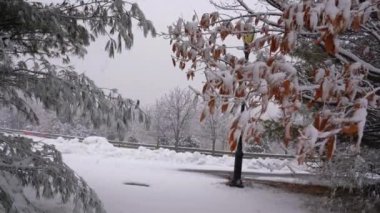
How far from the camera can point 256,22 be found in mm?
3930

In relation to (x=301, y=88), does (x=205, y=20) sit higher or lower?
higher

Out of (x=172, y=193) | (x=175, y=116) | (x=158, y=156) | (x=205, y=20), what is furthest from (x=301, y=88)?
(x=175, y=116)

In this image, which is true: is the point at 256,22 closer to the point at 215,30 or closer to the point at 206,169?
the point at 215,30

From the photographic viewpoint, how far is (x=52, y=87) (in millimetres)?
5797

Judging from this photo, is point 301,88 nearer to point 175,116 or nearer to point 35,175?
point 35,175

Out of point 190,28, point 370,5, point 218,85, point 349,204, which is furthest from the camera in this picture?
point 349,204

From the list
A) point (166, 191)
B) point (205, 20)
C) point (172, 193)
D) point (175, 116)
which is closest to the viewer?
point (205, 20)

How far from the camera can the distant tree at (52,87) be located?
19.0 feet

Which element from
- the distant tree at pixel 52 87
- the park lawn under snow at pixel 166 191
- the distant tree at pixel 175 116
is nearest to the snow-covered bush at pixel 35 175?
the distant tree at pixel 52 87

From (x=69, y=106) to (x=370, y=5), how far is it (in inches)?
174

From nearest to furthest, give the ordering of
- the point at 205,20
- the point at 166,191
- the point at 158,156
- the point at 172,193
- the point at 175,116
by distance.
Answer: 1. the point at 205,20
2. the point at 172,193
3. the point at 166,191
4. the point at 158,156
5. the point at 175,116

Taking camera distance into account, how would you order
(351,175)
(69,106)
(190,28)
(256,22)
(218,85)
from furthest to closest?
(351,175) < (69,106) < (256,22) < (190,28) < (218,85)

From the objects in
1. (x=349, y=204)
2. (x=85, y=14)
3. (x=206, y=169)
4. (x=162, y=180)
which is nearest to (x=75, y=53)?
(x=85, y=14)

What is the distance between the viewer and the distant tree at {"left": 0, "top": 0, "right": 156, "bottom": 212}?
5.79 metres
